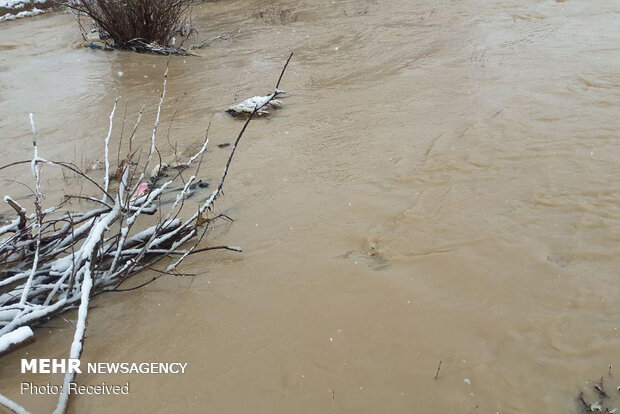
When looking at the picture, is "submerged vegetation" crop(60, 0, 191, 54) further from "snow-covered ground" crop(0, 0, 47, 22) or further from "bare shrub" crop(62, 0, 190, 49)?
"snow-covered ground" crop(0, 0, 47, 22)

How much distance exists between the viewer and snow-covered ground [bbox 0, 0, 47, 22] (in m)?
14.2

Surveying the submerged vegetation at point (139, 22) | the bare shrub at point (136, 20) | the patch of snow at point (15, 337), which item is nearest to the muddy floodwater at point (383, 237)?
the patch of snow at point (15, 337)

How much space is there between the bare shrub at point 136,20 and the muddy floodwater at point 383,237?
183 centimetres

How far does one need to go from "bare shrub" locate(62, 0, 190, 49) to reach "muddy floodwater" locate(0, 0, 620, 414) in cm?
183

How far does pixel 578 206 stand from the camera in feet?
11.5

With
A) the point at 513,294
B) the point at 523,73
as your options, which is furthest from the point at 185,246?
the point at 523,73

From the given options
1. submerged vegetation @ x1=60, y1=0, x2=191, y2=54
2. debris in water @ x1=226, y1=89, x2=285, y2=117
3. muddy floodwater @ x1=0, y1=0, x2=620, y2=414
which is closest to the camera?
muddy floodwater @ x1=0, y1=0, x2=620, y2=414

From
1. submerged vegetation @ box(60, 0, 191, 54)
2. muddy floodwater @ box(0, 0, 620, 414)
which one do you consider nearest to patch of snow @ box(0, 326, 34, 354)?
muddy floodwater @ box(0, 0, 620, 414)

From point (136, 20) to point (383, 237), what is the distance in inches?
290

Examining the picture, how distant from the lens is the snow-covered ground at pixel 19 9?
46.8 feet

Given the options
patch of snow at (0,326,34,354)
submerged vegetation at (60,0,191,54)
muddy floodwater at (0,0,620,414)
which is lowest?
muddy floodwater at (0,0,620,414)

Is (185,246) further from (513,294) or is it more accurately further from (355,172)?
(513,294)

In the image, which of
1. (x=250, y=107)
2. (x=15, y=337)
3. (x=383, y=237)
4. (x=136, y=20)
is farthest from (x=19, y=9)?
(x=383, y=237)

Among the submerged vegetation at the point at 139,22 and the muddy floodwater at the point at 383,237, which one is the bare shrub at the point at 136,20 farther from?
the muddy floodwater at the point at 383,237
